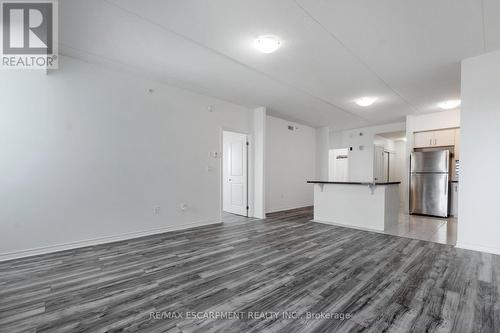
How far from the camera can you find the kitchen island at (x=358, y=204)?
4.48 metres

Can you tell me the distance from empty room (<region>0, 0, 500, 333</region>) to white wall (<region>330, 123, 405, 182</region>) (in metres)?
2.13

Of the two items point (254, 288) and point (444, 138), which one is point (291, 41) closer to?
point (254, 288)

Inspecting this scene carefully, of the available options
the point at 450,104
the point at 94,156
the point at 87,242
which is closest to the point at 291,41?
the point at 94,156

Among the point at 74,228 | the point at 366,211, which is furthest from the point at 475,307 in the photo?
the point at 74,228

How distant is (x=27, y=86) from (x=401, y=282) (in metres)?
5.10

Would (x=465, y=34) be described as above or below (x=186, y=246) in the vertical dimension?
above

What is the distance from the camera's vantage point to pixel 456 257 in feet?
9.84

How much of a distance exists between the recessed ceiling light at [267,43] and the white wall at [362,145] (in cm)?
612

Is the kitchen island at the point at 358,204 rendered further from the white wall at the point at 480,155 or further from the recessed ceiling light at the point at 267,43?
the recessed ceiling light at the point at 267,43

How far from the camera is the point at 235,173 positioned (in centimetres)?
621

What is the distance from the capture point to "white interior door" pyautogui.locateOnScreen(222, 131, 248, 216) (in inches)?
233

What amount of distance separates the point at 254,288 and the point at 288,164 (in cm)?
514

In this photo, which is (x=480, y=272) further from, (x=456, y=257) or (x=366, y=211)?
(x=366, y=211)

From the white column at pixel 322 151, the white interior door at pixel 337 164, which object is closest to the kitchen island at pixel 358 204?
the white column at pixel 322 151
